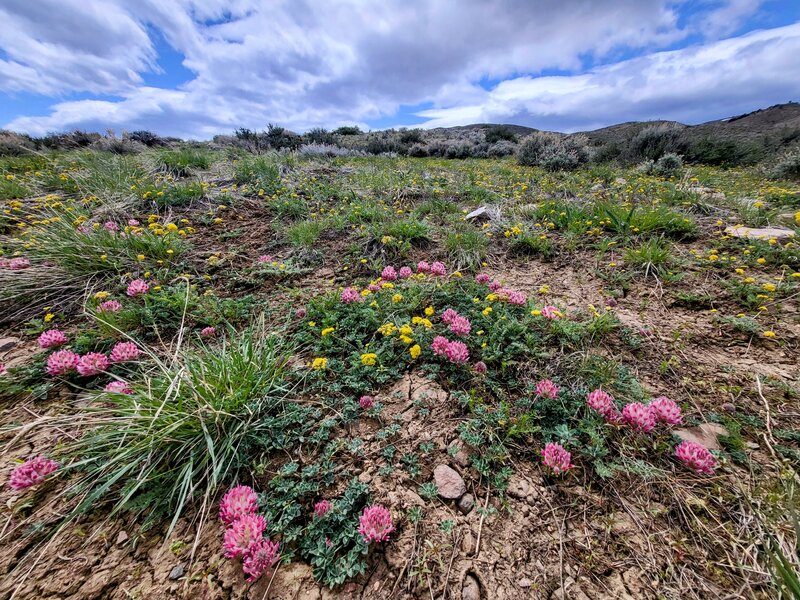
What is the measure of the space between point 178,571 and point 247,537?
33 centimetres

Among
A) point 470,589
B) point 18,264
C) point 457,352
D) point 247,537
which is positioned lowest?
point 470,589

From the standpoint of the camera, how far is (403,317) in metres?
2.83

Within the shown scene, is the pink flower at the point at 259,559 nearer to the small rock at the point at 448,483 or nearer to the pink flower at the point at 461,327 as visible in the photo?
the small rock at the point at 448,483

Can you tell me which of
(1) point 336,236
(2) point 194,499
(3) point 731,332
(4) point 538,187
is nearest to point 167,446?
(2) point 194,499

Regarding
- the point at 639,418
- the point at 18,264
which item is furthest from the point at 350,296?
the point at 18,264

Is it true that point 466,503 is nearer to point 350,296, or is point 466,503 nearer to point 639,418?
point 639,418

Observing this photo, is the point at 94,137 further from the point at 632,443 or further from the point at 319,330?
the point at 632,443

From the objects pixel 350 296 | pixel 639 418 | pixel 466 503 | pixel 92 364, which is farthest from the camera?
pixel 350 296

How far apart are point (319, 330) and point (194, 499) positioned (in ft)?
4.53

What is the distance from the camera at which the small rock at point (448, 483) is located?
165 centimetres

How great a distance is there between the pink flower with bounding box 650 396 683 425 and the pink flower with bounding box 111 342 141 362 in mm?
3686

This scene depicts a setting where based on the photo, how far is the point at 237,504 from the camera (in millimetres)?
1538

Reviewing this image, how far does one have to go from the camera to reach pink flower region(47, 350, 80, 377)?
2256mm

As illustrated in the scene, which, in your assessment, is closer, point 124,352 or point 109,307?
point 124,352
